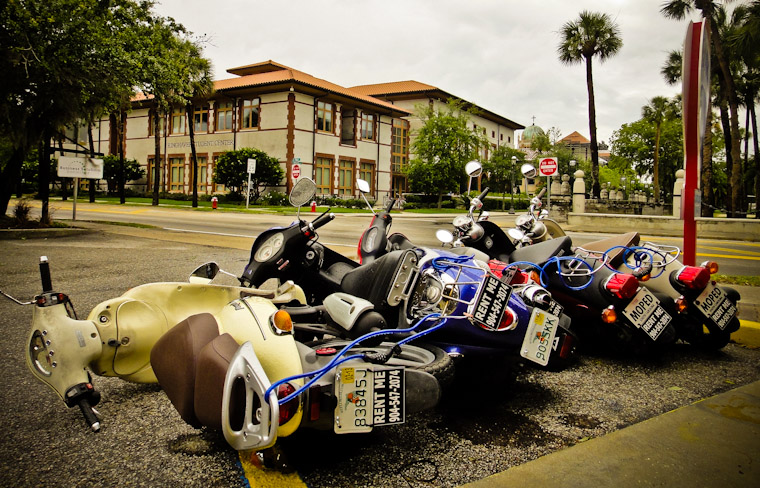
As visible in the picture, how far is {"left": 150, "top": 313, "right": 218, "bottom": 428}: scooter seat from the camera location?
215cm

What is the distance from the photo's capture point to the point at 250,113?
36.5m

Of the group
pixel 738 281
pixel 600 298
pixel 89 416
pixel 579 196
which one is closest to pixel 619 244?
pixel 600 298

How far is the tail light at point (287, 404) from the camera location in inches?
Result: 75.7

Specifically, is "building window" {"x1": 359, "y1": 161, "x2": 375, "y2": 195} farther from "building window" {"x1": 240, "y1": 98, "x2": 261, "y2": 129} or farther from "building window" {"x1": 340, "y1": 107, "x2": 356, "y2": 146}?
"building window" {"x1": 240, "y1": 98, "x2": 261, "y2": 129}

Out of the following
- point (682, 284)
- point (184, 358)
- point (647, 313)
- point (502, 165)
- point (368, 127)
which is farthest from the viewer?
point (502, 165)

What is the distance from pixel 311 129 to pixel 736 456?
35.2 m

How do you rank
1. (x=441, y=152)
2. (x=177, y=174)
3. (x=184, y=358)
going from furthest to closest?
(x=177, y=174)
(x=441, y=152)
(x=184, y=358)

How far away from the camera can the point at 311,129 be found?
3584 centimetres

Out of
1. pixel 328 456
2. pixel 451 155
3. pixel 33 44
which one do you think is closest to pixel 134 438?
pixel 328 456

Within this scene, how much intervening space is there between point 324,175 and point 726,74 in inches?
969

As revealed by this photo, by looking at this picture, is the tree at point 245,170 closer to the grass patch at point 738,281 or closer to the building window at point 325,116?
the building window at point 325,116

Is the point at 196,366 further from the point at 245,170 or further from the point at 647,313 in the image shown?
the point at 245,170

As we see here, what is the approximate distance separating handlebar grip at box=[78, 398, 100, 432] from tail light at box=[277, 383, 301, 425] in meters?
0.77

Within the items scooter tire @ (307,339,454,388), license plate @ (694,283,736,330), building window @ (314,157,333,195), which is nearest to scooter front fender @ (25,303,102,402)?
scooter tire @ (307,339,454,388)
